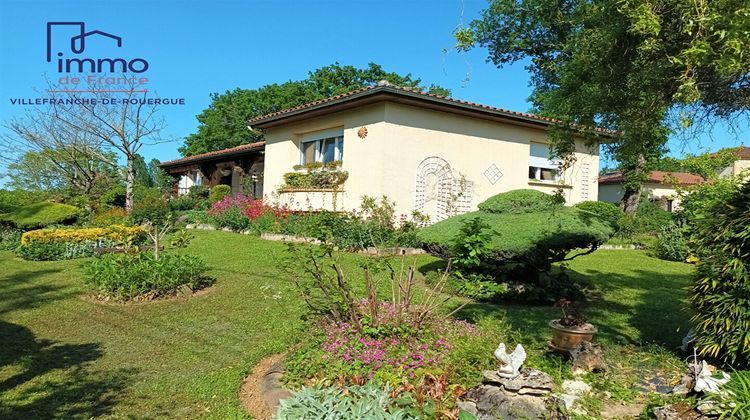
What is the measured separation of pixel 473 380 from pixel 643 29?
2.96 metres

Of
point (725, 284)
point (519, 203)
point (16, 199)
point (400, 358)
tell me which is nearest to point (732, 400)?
point (725, 284)

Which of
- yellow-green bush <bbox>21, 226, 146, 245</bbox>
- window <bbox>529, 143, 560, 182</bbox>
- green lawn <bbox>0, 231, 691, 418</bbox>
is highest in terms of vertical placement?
window <bbox>529, 143, 560, 182</bbox>

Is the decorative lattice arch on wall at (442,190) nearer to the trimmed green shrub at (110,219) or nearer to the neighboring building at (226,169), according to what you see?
the neighboring building at (226,169)

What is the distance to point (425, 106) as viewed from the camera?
12797 mm

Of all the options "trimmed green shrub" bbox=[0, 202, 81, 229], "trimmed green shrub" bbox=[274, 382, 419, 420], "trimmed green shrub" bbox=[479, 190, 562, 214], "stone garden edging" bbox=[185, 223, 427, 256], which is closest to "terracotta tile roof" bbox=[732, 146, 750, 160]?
"trimmed green shrub" bbox=[479, 190, 562, 214]

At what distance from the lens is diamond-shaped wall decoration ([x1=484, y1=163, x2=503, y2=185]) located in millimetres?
14336

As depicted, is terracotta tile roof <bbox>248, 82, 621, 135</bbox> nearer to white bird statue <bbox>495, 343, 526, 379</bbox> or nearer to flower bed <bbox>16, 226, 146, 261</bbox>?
flower bed <bbox>16, 226, 146, 261</bbox>

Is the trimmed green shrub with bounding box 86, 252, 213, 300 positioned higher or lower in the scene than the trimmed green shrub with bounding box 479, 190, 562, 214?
lower

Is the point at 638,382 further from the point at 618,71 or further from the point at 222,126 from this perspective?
the point at 222,126

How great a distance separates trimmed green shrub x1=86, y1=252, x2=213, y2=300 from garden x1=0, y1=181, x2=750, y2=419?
35 mm

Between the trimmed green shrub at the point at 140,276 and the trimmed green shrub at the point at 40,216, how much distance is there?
1075 cm

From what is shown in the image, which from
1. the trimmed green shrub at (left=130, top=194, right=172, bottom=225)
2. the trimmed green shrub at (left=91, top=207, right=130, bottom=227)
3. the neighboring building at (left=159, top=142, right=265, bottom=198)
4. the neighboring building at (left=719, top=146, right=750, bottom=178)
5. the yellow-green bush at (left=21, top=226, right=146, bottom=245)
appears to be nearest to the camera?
the neighboring building at (left=719, top=146, right=750, bottom=178)

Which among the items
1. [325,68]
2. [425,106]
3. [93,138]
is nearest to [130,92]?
[93,138]

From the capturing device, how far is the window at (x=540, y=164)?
15.4 meters
